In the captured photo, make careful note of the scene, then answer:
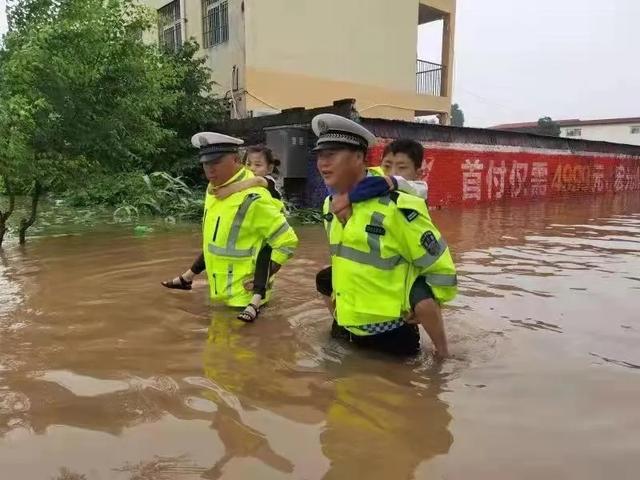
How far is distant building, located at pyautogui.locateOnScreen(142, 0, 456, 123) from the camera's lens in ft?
48.8

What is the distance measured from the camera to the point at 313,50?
52.8ft

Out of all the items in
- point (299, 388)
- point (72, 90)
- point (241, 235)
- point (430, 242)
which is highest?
point (72, 90)

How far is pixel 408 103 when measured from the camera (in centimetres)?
1914

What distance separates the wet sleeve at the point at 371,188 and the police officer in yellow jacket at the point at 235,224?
1.15 m

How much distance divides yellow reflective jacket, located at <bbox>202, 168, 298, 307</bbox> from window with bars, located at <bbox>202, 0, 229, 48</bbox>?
12.4 m

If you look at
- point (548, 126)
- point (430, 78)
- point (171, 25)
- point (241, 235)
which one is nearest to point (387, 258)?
point (241, 235)

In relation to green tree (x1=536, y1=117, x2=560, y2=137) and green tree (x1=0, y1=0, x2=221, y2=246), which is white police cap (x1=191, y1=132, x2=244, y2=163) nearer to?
green tree (x1=0, y1=0, x2=221, y2=246)

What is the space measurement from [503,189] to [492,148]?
1228 millimetres

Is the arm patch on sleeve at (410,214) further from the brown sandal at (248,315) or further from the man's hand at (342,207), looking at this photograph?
the brown sandal at (248,315)

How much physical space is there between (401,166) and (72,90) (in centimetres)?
560

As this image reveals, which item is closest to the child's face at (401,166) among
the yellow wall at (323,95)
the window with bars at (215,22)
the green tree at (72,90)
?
the green tree at (72,90)

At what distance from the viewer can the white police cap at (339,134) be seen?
2984mm

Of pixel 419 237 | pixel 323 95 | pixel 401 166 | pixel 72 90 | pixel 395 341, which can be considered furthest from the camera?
pixel 323 95

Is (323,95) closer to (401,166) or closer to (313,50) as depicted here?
(313,50)
